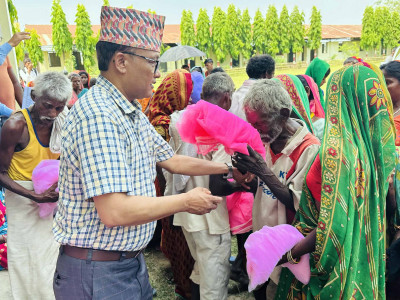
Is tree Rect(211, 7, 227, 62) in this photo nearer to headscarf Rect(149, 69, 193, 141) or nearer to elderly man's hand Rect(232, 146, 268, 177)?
headscarf Rect(149, 69, 193, 141)

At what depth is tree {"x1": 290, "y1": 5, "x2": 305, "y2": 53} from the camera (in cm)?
4784

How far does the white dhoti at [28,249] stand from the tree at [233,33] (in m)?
43.6

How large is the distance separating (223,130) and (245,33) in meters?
46.8

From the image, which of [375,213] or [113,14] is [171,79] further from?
[375,213]

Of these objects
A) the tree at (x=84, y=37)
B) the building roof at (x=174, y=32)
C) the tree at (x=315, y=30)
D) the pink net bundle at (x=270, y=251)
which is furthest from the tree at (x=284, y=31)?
the pink net bundle at (x=270, y=251)

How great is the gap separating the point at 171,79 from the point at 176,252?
1.82 m

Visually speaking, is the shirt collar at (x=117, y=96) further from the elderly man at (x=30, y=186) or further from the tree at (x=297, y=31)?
the tree at (x=297, y=31)

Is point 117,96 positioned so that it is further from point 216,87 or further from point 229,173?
point 216,87

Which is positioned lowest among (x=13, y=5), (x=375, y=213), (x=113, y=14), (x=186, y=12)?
(x=375, y=213)

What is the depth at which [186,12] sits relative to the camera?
43.9 metres

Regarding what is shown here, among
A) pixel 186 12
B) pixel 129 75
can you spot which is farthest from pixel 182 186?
pixel 186 12

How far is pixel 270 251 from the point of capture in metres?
1.97

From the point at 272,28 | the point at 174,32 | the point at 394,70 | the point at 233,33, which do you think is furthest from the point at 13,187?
the point at 174,32

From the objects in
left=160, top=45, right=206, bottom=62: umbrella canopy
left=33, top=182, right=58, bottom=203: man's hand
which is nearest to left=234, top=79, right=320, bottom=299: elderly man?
left=33, top=182, right=58, bottom=203: man's hand
